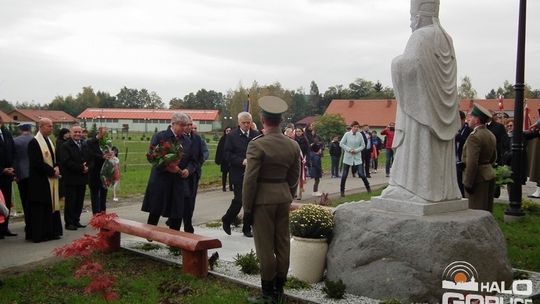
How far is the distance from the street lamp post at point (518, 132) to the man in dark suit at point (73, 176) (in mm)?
8326

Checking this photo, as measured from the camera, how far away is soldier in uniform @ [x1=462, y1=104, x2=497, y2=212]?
7957 mm

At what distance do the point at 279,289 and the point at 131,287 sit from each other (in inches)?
72.2

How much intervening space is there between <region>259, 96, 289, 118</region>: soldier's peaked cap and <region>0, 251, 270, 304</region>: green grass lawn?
6.66 ft

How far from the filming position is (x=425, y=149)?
621cm

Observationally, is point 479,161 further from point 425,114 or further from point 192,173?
point 192,173

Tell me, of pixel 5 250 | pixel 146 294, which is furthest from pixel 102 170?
pixel 146 294

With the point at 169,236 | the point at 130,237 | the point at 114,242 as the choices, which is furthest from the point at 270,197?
the point at 130,237

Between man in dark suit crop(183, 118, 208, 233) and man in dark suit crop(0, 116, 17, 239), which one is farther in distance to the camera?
man in dark suit crop(0, 116, 17, 239)

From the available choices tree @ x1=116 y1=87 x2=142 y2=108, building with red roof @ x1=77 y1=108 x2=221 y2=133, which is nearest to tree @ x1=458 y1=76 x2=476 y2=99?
building with red roof @ x1=77 y1=108 x2=221 y2=133

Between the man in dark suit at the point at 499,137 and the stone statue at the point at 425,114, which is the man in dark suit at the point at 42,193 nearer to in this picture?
the stone statue at the point at 425,114

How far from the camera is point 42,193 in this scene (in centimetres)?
934

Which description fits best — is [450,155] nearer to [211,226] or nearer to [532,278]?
[532,278]

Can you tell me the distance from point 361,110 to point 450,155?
70797 millimetres

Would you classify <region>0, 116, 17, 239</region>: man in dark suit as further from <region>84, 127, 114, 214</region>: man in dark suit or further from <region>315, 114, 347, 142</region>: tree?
<region>315, 114, 347, 142</region>: tree
